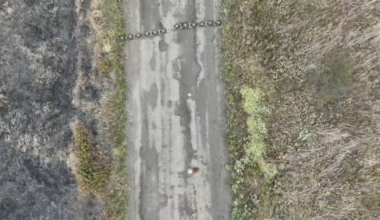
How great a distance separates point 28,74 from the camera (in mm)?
9133

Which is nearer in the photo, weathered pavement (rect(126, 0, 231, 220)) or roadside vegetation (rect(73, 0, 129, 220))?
roadside vegetation (rect(73, 0, 129, 220))

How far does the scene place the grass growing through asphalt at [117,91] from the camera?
9109 mm

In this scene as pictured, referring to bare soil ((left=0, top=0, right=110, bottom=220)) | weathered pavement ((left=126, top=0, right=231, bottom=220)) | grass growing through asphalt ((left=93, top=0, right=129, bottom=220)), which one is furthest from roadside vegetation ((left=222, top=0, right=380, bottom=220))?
bare soil ((left=0, top=0, right=110, bottom=220))

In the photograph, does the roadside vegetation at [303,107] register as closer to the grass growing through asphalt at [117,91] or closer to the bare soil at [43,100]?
the grass growing through asphalt at [117,91]

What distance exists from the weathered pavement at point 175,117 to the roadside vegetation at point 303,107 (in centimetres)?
29


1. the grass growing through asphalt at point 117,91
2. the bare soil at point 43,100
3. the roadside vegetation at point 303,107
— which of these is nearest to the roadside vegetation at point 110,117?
the grass growing through asphalt at point 117,91

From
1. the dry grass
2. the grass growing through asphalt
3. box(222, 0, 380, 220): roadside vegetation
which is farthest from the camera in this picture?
the grass growing through asphalt

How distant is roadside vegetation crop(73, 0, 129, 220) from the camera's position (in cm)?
905

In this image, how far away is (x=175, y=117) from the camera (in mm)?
Result: 9211

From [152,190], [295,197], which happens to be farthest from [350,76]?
[152,190]

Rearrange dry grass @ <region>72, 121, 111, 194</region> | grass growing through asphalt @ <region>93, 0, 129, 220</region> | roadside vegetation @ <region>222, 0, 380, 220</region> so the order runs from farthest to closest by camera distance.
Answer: grass growing through asphalt @ <region>93, 0, 129, 220</region> → dry grass @ <region>72, 121, 111, 194</region> → roadside vegetation @ <region>222, 0, 380, 220</region>

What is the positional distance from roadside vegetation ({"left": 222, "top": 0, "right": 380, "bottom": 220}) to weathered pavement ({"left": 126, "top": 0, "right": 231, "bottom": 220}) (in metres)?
0.29

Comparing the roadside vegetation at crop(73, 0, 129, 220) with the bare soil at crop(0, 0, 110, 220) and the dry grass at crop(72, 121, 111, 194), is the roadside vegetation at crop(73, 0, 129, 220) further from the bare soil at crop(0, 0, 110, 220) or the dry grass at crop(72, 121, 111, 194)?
the bare soil at crop(0, 0, 110, 220)

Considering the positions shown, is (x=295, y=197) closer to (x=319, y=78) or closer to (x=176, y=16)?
(x=319, y=78)
